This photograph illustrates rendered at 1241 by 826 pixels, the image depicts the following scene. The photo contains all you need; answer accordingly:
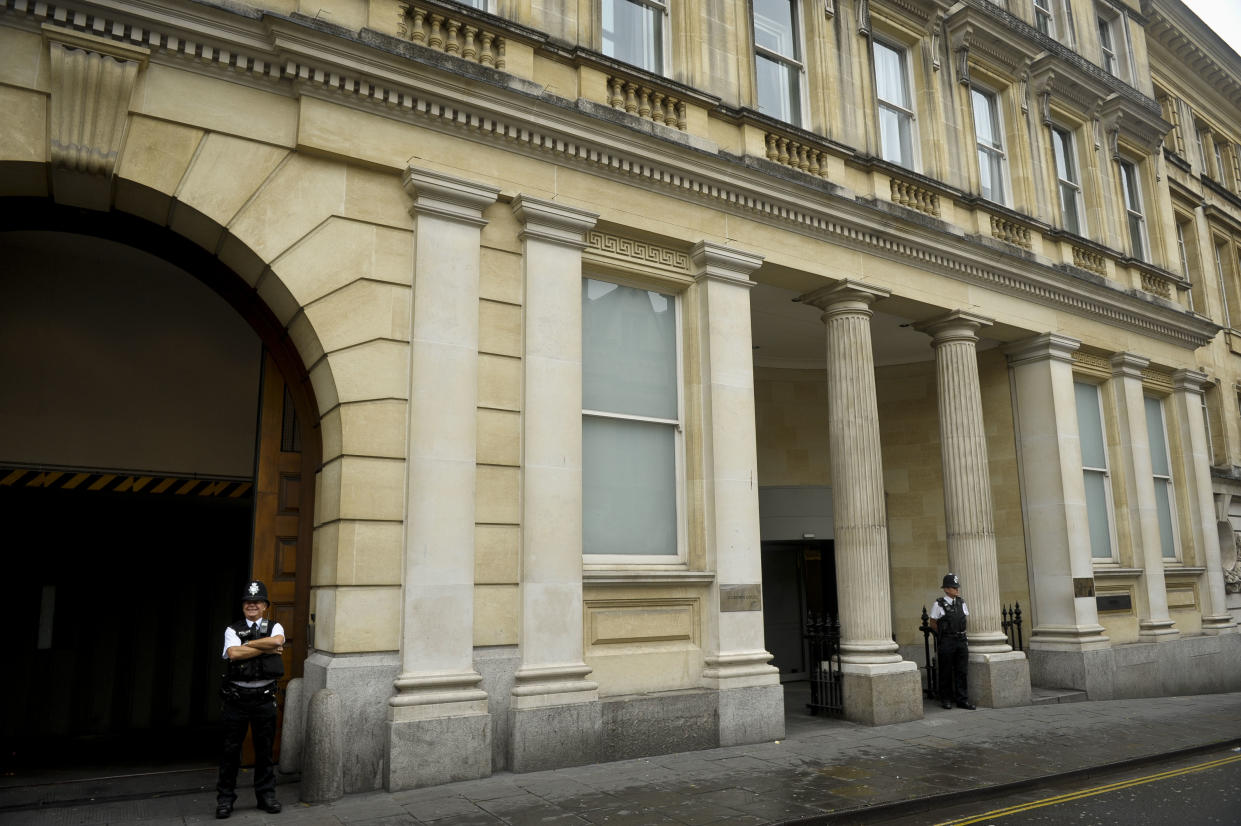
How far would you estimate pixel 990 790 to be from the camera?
7848 mm

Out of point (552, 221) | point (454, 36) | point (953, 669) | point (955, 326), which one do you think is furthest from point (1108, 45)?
point (454, 36)

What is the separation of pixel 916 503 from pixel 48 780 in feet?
48.6

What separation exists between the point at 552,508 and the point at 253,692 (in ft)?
10.7

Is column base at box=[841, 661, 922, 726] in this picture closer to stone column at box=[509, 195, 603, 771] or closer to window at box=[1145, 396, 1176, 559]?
stone column at box=[509, 195, 603, 771]

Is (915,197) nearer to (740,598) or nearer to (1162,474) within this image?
(740,598)

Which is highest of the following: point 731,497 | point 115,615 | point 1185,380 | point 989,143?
point 989,143

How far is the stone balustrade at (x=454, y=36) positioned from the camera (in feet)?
29.7

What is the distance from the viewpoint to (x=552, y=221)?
31.3ft

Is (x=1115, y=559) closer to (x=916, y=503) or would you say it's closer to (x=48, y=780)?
(x=916, y=503)

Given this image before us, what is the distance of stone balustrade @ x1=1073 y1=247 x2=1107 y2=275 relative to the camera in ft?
52.9

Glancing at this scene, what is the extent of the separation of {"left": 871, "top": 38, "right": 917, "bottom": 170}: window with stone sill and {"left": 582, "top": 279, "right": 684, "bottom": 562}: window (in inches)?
225

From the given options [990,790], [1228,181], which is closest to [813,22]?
[990,790]

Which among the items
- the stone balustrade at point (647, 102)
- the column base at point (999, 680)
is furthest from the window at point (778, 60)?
the column base at point (999, 680)

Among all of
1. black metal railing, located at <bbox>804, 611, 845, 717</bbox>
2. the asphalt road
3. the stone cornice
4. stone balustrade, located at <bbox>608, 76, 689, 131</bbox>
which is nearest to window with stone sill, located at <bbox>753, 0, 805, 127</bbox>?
the stone cornice
